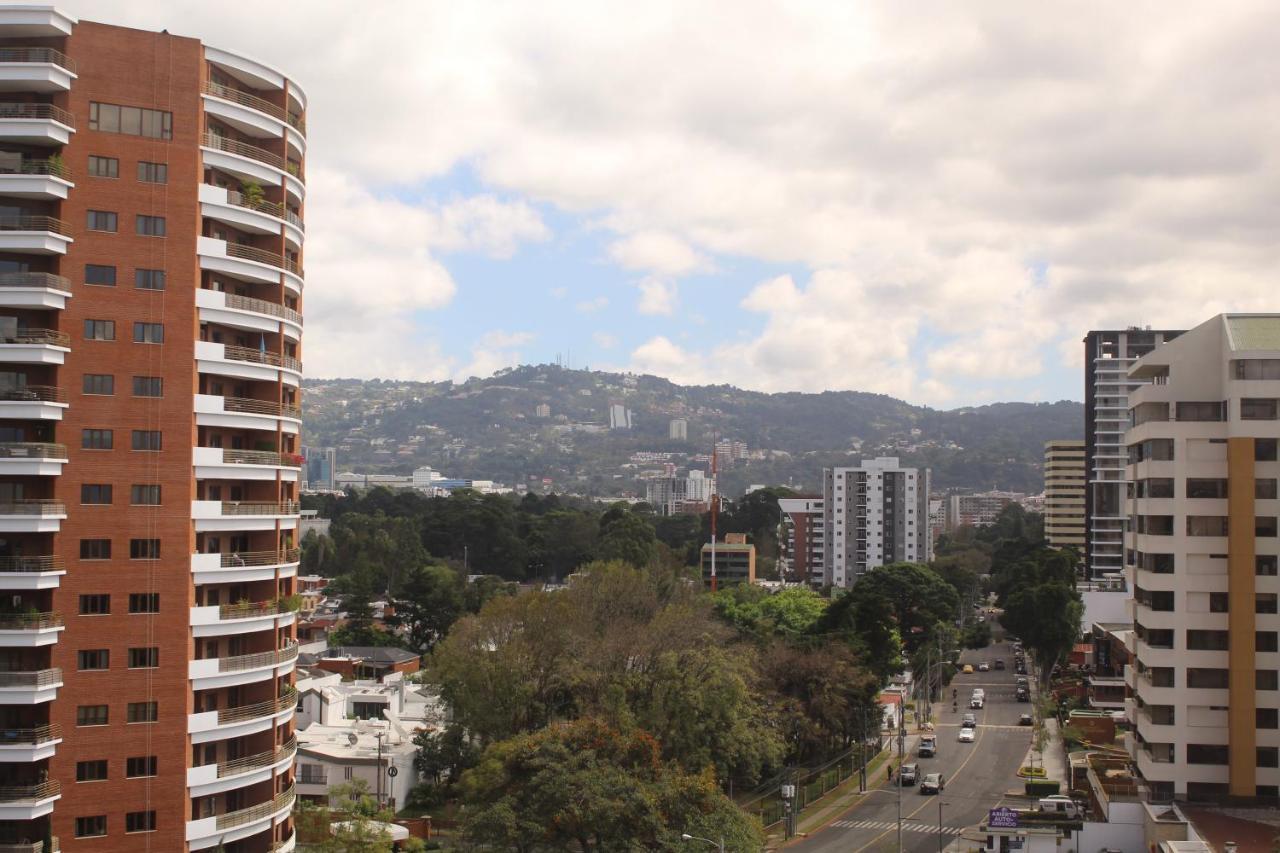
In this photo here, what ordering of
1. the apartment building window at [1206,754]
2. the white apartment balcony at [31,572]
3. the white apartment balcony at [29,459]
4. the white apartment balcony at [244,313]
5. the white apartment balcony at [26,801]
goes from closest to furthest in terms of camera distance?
the white apartment balcony at [26,801]
the white apartment balcony at [31,572]
the white apartment balcony at [29,459]
the white apartment balcony at [244,313]
the apartment building window at [1206,754]

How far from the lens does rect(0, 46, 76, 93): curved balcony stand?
108 feet

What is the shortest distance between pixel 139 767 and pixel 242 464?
847cm

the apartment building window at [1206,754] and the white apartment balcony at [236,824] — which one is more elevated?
the apartment building window at [1206,754]

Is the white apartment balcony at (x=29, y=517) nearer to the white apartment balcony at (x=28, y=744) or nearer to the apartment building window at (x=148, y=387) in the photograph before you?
the apartment building window at (x=148, y=387)

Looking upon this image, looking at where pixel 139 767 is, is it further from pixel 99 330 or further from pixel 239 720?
pixel 99 330

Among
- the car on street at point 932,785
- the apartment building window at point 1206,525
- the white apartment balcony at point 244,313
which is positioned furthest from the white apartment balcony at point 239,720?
the car on street at point 932,785

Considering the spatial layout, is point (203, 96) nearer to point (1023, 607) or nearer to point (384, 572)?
point (1023, 607)

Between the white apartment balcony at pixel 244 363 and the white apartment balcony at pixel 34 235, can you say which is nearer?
the white apartment balcony at pixel 34 235

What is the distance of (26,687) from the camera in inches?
1262

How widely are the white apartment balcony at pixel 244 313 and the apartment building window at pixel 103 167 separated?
3.77m

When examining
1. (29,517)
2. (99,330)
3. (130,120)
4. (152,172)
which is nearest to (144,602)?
(29,517)

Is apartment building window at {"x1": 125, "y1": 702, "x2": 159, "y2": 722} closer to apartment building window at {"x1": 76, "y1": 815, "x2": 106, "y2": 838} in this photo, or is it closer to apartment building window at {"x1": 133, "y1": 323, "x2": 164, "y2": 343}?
apartment building window at {"x1": 76, "y1": 815, "x2": 106, "y2": 838}

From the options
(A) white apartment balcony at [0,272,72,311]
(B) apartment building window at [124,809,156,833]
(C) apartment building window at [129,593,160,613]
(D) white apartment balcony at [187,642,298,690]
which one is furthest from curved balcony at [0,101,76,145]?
(B) apartment building window at [124,809,156,833]

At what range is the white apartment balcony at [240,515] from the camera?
35.0 metres
